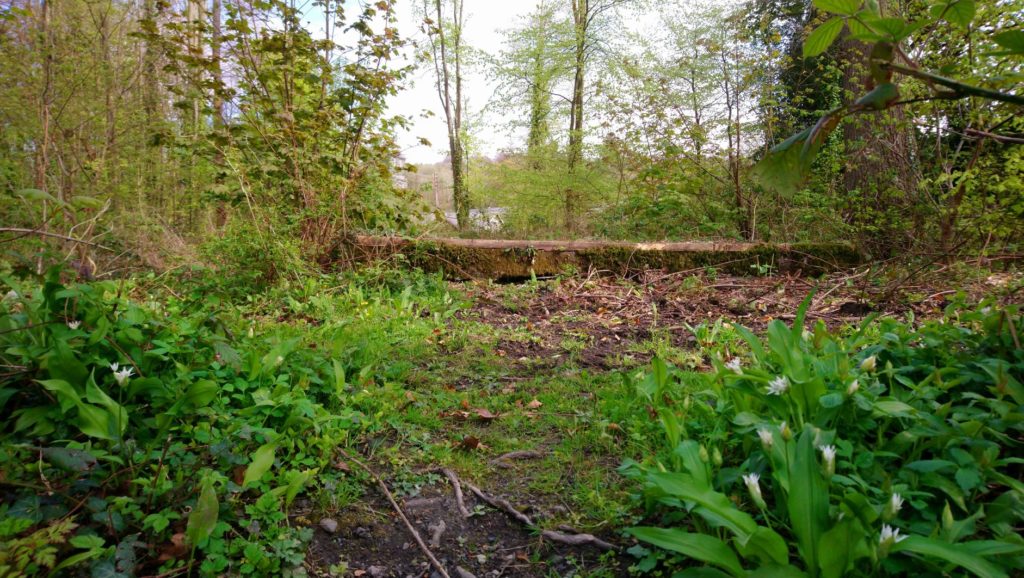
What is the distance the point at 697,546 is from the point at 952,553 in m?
0.52

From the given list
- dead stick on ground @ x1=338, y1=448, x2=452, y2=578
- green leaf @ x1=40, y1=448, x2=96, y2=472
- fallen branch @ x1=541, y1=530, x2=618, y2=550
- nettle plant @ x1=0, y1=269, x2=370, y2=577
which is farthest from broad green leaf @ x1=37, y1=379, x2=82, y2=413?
fallen branch @ x1=541, y1=530, x2=618, y2=550

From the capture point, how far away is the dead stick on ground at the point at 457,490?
1.90 meters

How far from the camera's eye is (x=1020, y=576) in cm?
122

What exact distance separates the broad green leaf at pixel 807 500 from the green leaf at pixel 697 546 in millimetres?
166

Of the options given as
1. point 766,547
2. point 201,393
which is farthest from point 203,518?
point 766,547

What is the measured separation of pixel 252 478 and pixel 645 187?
319 inches

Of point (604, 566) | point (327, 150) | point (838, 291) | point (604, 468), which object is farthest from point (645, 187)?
point (604, 566)

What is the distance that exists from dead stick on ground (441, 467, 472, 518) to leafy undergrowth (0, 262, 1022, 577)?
0.04 metres

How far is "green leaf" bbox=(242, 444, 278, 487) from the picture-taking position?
5.69 feet

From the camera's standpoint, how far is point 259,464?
1771 millimetres

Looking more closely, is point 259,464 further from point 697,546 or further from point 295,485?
point 697,546

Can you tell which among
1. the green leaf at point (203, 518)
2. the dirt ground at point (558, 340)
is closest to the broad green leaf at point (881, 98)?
the dirt ground at point (558, 340)

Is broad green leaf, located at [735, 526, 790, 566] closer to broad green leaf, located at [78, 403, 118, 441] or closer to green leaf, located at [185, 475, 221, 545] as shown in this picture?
green leaf, located at [185, 475, 221, 545]

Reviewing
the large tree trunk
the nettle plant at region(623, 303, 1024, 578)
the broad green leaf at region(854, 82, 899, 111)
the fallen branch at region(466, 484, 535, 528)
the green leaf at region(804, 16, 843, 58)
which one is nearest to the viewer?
the broad green leaf at region(854, 82, 899, 111)
